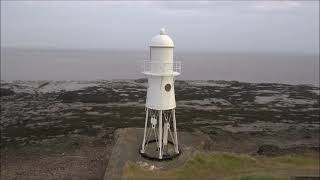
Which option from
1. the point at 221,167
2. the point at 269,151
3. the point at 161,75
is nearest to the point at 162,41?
the point at 161,75

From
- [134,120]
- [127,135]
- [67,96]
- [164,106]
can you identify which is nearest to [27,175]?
[127,135]

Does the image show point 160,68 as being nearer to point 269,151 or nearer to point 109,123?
point 269,151

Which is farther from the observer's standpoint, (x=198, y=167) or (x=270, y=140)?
(x=270, y=140)

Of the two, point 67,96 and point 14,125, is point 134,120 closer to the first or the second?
point 14,125

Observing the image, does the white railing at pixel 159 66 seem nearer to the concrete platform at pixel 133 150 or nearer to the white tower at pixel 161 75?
the white tower at pixel 161 75

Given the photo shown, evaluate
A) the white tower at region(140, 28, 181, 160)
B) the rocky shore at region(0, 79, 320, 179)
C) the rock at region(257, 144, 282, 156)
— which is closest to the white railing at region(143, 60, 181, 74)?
the white tower at region(140, 28, 181, 160)
